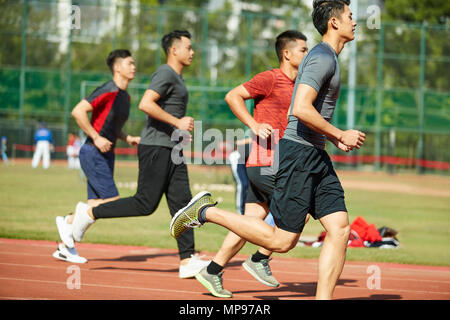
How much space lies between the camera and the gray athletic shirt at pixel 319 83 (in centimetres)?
486

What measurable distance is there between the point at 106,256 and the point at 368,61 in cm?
3117

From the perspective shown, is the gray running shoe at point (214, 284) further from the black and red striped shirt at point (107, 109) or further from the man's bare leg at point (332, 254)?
the black and red striped shirt at point (107, 109)

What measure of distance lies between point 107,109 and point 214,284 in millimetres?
2750

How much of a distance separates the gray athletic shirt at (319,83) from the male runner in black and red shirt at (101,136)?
3.06 meters

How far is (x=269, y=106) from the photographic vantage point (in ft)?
20.9

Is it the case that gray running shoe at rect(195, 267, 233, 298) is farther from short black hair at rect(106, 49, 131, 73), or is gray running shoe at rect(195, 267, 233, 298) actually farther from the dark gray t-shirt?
short black hair at rect(106, 49, 131, 73)

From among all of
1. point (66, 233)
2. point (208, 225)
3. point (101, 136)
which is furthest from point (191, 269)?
point (208, 225)

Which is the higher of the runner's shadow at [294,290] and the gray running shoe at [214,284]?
the gray running shoe at [214,284]

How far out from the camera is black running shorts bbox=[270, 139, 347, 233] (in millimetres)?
5000

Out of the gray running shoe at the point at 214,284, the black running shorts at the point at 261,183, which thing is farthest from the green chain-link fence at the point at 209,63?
the gray running shoe at the point at 214,284

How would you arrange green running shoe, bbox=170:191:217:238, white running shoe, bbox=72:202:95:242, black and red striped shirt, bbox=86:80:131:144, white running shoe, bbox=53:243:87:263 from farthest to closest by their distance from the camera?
black and red striped shirt, bbox=86:80:131:144
white running shoe, bbox=53:243:87:263
white running shoe, bbox=72:202:95:242
green running shoe, bbox=170:191:217:238

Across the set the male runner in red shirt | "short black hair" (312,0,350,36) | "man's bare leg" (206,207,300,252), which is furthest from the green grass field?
"short black hair" (312,0,350,36)

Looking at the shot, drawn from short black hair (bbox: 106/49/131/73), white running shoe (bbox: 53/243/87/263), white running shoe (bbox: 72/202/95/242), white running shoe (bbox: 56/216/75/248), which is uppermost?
short black hair (bbox: 106/49/131/73)
